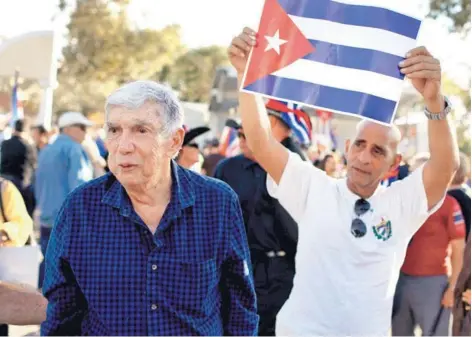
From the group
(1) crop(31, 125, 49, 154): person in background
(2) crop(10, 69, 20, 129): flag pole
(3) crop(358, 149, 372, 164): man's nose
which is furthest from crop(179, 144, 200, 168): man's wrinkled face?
(1) crop(31, 125, 49, 154): person in background

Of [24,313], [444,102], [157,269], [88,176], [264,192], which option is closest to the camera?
[157,269]

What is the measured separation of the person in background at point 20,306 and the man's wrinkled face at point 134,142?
2.27ft

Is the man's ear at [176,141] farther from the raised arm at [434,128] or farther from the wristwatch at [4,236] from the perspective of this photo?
the wristwatch at [4,236]

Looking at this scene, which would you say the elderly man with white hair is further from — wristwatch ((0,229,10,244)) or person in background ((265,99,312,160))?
person in background ((265,99,312,160))

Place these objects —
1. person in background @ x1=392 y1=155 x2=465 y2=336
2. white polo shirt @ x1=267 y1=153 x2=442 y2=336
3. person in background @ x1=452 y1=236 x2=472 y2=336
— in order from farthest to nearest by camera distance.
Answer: person in background @ x1=392 y1=155 x2=465 y2=336 < person in background @ x1=452 y1=236 x2=472 y2=336 < white polo shirt @ x1=267 y1=153 x2=442 y2=336

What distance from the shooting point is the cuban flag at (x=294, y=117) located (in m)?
5.62

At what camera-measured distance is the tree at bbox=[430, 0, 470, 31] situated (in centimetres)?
2152

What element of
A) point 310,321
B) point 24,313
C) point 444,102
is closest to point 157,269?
point 24,313

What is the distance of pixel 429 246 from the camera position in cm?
633

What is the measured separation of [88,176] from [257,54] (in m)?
5.64

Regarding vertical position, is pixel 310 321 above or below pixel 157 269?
below

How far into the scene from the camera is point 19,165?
9.96 meters

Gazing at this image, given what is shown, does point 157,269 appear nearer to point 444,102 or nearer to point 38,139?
point 444,102

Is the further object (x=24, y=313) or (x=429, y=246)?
(x=429, y=246)
